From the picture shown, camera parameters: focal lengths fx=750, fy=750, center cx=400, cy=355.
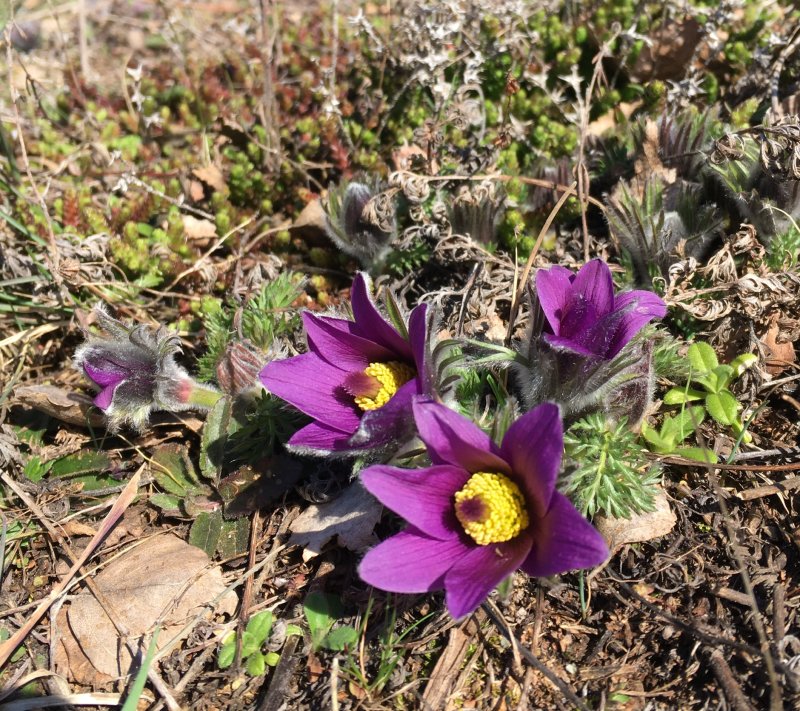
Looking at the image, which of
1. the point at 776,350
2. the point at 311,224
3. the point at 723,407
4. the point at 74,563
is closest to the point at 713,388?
the point at 723,407

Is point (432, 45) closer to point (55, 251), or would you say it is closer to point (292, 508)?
point (55, 251)

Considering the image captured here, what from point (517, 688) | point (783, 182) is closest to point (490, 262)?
point (783, 182)

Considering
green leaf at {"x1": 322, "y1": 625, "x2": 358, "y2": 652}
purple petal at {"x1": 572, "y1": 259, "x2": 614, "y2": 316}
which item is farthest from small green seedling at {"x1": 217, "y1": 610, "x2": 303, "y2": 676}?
purple petal at {"x1": 572, "y1": 259, "x2": 614, "y2": 316}

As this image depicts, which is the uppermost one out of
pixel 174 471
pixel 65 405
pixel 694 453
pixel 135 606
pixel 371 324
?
pixel 371 324

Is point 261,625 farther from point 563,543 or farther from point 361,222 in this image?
point 361,222

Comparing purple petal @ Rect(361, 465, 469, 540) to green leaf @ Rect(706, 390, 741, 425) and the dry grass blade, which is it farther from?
the dry grass blade

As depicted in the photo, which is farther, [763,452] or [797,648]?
[763,452]
